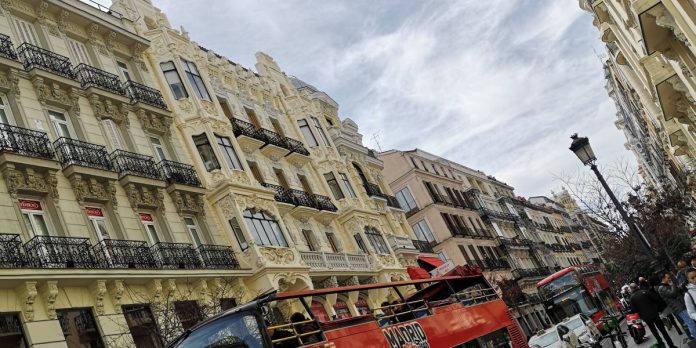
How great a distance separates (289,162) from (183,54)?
26.1ft

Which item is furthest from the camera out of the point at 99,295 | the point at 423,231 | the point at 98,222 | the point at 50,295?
the point at 423,231

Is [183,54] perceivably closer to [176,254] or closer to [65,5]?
[65,5]

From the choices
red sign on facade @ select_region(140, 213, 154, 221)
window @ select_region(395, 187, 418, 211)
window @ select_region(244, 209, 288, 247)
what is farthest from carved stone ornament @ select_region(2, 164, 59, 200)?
window @ select_region(395, 187, 418, 211)

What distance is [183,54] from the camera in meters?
28.8

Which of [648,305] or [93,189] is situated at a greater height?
[93,189]

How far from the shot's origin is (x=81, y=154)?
20391 mm

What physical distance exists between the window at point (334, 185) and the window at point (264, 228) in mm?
8982

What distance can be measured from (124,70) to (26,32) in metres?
4.47

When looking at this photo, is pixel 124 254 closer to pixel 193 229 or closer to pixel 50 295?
pixel 50 295

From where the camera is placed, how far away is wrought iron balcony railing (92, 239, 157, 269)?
18.7 m

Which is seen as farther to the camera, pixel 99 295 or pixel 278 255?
pixel 278 255

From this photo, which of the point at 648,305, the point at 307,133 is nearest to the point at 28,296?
the point at 648,305

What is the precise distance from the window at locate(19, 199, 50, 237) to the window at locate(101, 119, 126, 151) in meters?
4.23

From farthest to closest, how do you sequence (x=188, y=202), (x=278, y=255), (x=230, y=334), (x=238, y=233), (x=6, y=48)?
(x=278, y=255), (x=238, y=233), (x=188, y=202), (x=6, y=48), (x=230, y=334)
